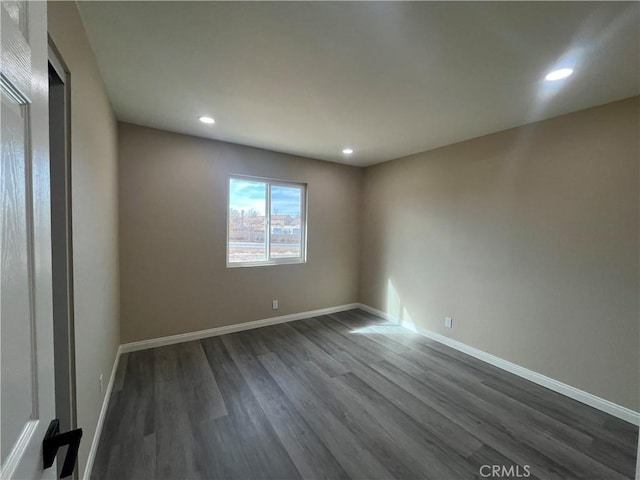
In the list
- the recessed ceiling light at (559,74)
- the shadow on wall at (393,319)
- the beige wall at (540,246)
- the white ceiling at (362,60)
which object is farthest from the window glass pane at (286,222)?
the recessed ceiling light at (559,74)

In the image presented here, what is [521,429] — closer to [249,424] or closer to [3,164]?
[249,424]

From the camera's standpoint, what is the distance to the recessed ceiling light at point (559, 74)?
5.75 feet

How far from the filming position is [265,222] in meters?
3.84

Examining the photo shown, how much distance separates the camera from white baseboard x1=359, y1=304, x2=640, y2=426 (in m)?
2.09

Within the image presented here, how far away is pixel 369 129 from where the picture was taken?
2857mm

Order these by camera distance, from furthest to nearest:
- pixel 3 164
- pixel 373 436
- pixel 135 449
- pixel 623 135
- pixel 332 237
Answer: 1. pixel 332 237
2. pixel 623 135
3. pixel 373 436
4. pixel 135 449
5. pixel 3 164

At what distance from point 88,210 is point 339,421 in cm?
218

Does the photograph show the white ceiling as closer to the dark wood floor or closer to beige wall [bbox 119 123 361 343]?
beige wall [bbox 119 123 361 343]

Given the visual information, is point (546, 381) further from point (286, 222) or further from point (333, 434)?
point (286, 222)

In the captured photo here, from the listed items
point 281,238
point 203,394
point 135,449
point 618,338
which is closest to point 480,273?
point 618,338

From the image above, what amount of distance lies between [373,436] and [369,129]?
2735mm

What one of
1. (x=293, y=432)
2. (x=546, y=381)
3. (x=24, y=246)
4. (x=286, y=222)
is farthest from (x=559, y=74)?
(x=286, y=222)

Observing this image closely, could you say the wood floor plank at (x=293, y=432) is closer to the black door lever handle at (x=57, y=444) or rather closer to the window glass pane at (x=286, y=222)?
the black door lever handle at (x=57, y=444)

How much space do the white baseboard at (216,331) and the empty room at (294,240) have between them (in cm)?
3
